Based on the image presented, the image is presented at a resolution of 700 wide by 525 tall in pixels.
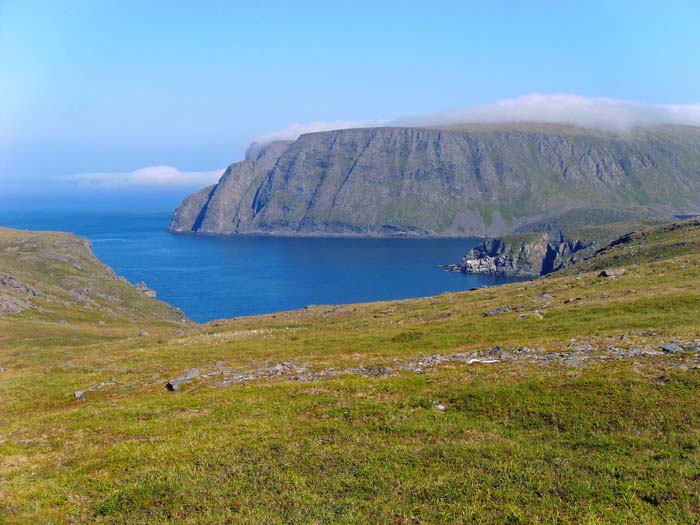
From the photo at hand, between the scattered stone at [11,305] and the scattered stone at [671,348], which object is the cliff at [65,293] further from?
the scattered stone at [671,348]

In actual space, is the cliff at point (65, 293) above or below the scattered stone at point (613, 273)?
below

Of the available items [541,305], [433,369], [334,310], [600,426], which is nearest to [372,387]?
[433,369]

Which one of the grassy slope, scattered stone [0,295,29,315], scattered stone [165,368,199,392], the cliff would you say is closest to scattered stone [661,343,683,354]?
the grassy slope

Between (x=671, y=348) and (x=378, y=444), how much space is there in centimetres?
1804

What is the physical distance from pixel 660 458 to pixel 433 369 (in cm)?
1399

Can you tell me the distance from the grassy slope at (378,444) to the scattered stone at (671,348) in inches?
42.4

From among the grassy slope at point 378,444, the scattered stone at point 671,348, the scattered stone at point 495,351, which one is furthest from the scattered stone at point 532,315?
the scattered stone at point 671,348

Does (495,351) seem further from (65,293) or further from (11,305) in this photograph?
(65,293)

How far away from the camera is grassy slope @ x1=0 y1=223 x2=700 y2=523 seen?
53.2ft

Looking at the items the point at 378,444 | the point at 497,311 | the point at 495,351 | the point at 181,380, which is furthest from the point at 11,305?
the point at 378,444

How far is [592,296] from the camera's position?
53.2 meters

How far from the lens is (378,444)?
20375 millimetres

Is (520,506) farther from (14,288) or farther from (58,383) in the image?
(14,288)

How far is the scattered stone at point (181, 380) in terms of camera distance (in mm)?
32625
